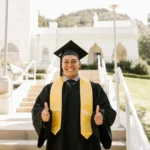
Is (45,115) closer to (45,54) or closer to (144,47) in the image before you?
(45,54)

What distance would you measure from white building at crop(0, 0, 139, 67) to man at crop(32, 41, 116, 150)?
24040 millimetres

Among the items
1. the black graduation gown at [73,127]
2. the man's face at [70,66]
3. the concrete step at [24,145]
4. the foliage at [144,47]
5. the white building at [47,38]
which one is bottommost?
the concrete step at [24,145]

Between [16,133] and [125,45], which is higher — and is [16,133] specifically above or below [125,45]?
below

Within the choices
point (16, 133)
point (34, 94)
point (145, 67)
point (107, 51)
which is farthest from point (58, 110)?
point (107, 51)

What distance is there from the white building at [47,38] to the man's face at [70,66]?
944 inches

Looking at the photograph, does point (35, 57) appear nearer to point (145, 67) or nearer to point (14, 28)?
point (14, 28)

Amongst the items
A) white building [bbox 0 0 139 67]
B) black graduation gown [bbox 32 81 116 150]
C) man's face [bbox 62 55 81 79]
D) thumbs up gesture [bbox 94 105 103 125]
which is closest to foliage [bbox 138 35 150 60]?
white building [bbox 0 0 139 67]

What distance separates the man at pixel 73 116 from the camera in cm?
290

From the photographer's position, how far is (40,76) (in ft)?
61.3

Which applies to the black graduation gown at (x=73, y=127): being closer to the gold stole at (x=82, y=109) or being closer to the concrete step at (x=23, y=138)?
the gold stole at (x=82, y=109)

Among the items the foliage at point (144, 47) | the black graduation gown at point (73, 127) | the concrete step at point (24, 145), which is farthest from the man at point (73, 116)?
the foliage at point (144, 47)

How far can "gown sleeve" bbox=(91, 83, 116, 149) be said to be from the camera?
2894 mm

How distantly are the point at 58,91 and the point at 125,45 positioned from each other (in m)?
24.8

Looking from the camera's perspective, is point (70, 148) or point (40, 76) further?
point (40, 76)
